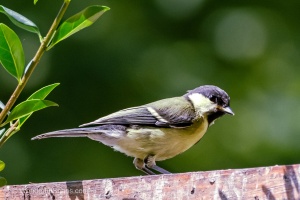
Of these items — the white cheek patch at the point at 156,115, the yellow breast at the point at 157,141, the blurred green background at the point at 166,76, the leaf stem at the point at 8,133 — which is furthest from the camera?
the blurred green background at the point at 166,76

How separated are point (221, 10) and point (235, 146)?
3.76ft

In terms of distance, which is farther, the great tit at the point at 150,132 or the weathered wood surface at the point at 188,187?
the great tit at the point at 150,132

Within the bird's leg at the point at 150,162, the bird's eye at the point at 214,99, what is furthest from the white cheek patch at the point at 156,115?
the bird's eye at the point at 214,99

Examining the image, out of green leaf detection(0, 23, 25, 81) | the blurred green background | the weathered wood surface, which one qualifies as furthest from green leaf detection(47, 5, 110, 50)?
the blurred green background

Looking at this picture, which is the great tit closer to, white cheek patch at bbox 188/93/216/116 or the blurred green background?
Result: white cheek patch at bbox 188/93/216/116

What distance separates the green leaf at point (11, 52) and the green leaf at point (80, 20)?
95 millimetres

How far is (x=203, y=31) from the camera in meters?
5.70

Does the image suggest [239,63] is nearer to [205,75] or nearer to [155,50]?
[205,75]

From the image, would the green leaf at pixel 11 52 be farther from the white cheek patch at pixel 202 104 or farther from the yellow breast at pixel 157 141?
the white cheek patch at pixel 202 104

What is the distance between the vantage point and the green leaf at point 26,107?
1363 mm

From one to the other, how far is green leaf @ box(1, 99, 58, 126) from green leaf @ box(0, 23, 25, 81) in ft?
0.19

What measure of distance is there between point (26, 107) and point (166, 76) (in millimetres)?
4252

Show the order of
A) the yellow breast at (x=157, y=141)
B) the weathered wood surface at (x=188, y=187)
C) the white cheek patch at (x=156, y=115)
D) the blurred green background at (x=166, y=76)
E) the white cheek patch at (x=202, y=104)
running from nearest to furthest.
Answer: the weathered wood surface at (x=188, y=187) → the yellow breast at (x=157, y=141) → the white cheek patch at (x=156, y=115) → the white cheek patch at (x=202, y=104) → the blurred green background at (x=166, y=76)

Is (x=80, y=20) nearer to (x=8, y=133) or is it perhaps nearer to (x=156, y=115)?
(x=8, y=133)
